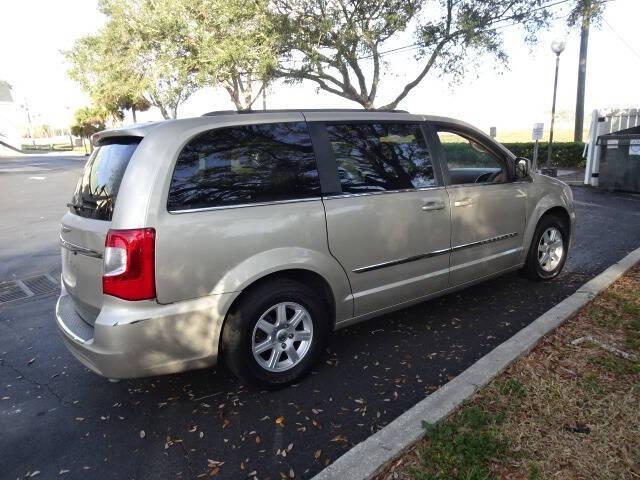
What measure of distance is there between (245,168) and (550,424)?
222 centimetres

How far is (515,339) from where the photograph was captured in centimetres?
329

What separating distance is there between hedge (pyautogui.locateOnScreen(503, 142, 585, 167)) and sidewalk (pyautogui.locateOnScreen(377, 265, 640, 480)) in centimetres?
1513

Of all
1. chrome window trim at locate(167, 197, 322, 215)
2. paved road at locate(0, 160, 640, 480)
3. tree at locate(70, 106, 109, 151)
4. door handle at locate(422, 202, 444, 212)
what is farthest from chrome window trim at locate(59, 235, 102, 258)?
tree at locate(70, 106, 109, 151)

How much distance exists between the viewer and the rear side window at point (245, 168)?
2.69 m

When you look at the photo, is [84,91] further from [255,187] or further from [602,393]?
[602,393]

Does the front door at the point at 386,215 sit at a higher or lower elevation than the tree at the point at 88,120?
lower

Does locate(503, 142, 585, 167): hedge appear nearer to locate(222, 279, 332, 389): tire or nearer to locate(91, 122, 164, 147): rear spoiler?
locate(222, 279, 332, 389): tire

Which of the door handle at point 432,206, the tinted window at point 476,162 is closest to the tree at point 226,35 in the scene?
the tinted window at point 476,162

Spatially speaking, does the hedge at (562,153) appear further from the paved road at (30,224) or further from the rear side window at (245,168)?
the rear side window at (245,168)

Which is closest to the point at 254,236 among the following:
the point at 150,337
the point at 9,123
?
the point at 150,337

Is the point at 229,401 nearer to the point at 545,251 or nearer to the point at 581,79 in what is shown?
the point at 545,251

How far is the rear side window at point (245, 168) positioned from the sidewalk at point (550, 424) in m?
1.65

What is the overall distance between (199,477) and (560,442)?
5.89ft

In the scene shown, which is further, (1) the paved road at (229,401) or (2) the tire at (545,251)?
(2) the tire at (545,251)
